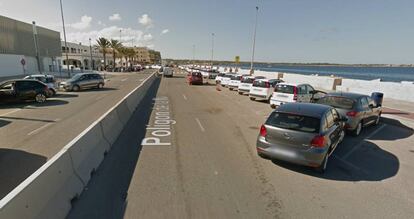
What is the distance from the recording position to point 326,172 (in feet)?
17.9

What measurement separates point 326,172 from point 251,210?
2.59m

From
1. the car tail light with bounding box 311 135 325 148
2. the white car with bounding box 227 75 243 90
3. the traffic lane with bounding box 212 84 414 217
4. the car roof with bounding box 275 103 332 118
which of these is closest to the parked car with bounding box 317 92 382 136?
the traffic lane with bounding box 212 84 414 217

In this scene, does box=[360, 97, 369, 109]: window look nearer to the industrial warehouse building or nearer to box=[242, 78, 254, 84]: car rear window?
box=[242, 78, 254, 84]: car rear window

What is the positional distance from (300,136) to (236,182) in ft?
5.78

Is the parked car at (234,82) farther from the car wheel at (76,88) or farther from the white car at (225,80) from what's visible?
the car wheel at (76,88)

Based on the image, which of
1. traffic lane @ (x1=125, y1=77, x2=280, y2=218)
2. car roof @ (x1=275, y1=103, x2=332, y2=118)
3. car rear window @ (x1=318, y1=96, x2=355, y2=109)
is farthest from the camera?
car rear window @ (x1=318, y1=96, x2=355, y2=109)

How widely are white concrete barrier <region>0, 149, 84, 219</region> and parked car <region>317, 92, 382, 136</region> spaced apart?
825 cm

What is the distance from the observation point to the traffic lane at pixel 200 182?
3844 mm

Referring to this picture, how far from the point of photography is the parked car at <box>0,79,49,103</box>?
13.0 m

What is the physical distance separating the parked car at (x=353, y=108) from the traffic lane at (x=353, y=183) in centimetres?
90

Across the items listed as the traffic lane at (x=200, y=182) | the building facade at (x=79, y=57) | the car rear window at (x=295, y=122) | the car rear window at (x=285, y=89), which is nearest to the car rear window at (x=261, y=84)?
the car rear window at (x=285, y=89)

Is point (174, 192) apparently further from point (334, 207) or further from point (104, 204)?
point (334, 207)

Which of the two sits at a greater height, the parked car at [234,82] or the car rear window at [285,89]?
the car rear window at [285,89]

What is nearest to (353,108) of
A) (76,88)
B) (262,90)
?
(262,90)
